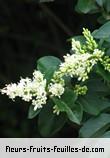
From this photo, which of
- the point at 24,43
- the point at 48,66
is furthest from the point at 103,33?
the point at 24,43

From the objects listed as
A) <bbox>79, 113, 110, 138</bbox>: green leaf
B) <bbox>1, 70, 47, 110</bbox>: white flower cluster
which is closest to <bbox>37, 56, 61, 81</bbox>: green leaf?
<bbox>1, 70, 47, 110</bbox>: white flower cluster

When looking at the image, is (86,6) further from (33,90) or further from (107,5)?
(33,90)

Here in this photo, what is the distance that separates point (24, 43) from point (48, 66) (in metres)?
1.72

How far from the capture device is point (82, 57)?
1155 mm

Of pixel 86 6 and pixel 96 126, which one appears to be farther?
pixel 86 6

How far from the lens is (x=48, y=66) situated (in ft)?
4.19

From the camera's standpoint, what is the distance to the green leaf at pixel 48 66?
3.98 feet

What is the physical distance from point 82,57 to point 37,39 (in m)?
1.73

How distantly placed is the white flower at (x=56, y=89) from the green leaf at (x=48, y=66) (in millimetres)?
31

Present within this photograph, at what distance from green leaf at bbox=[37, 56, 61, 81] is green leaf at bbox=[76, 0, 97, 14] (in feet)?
0.59

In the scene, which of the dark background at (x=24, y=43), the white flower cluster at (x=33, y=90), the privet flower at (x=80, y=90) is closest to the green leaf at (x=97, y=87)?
the privet flower at (x=80, y=90)

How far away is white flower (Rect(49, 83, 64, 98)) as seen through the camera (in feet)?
3.86

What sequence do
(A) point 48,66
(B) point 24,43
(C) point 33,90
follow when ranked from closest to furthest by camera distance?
(C) point 33,90 < (A) point 48,66 < (B) point 24,43

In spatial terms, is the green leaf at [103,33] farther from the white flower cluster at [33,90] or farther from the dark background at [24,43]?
the dark background at [24,43]
